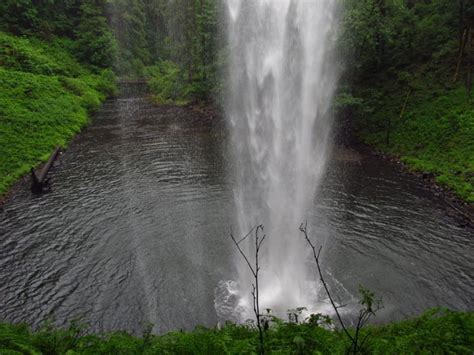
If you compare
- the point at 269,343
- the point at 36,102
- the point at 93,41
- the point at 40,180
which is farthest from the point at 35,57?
→ the point at 269,343

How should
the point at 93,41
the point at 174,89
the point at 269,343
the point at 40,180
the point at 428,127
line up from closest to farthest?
1. the point at 269,343
2. the point at 40,180
3. the point at 428,127
4. the point at 174,89
5. the point at 93,41

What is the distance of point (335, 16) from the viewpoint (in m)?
24.6

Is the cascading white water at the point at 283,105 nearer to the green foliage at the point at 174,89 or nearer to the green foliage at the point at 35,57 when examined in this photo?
the green foliage at the point at 174,89

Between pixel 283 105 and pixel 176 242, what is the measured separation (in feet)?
43.2

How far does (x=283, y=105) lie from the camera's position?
940 inches

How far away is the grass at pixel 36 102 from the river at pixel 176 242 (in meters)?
2.58

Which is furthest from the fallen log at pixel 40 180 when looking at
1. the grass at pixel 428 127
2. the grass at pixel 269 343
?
the grass at pixel 428 127

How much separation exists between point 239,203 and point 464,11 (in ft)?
76.8

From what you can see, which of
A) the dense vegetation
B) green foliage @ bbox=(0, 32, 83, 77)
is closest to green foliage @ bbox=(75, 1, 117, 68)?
green foliage @ bbox=(0, 32, 83, 77)

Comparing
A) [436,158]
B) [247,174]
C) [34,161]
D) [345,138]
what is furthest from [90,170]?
[436,158]

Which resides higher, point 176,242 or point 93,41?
point 93,41

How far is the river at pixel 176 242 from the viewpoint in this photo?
1130cm

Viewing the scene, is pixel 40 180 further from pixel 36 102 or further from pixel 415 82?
pixel 415 82

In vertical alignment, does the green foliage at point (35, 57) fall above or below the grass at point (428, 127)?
above
